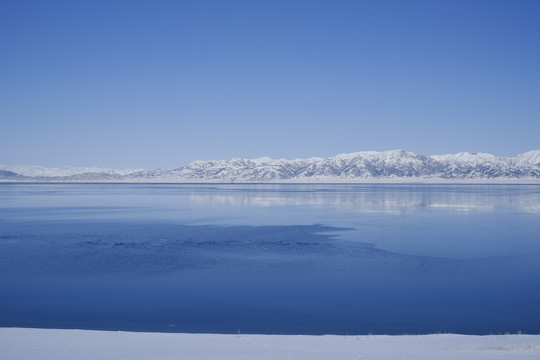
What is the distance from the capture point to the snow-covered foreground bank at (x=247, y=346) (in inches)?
348

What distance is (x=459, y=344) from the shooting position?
9680 millimetres

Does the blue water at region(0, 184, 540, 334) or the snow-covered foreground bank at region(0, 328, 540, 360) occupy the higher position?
the snow-covered foreground bank at region(0, 328, 540, 360)

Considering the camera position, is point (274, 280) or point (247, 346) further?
point (274, 280)

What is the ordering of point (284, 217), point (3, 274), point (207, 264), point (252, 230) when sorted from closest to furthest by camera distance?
point (3, 274) < point (207, 264) < point (252, 230) < point (284, 217)

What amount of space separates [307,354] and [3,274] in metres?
13.8

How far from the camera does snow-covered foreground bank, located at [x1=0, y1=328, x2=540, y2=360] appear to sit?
29.0 ft

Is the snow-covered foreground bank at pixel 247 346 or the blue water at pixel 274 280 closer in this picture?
the snow-covered foreground bank at pixel 247 346

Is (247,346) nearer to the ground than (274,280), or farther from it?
farther from it

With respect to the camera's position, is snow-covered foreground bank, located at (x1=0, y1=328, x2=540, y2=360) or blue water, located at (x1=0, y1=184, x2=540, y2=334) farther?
blue water, located at (x1=0, y1=184, x2=540, y2=334)

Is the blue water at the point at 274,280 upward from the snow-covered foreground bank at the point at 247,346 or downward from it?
downward

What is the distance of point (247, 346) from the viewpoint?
9484mm

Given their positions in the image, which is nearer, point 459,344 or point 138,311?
point 459,344

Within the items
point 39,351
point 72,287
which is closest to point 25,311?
point 72,287

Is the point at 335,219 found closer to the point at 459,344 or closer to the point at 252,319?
the point at 252,319
